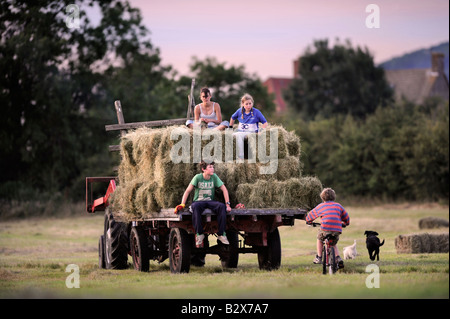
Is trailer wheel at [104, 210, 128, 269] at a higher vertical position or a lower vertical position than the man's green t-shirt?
lower

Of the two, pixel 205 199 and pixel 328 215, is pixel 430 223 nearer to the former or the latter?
pixel 328 215

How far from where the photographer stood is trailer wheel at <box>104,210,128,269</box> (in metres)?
17.8

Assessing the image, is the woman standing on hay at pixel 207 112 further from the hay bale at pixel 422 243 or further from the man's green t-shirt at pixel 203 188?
the hay bale at pixel 422 243

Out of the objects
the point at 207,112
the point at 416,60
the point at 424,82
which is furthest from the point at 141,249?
the point at 416,60

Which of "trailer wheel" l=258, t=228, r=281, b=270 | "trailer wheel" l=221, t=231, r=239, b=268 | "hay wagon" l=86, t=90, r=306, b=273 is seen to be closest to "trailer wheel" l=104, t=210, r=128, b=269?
"hay wagon" l=86, t=90, r=306, b=273

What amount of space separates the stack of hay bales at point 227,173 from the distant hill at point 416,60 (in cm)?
6577

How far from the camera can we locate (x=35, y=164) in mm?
44594

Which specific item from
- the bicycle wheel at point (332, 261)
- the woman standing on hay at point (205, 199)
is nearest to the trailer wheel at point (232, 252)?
the woman standing on hay at point (205, 199)

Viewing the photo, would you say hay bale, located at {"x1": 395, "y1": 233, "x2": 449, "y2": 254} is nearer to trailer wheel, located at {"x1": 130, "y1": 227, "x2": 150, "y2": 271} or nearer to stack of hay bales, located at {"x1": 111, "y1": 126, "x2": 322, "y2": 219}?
stack of hay bales, located at {"x1": 111, "y1": 126, "x2": 322, "y2": 219}

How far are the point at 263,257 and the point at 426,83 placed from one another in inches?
2693

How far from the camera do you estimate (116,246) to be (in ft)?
58.7

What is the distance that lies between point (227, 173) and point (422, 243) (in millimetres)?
6947

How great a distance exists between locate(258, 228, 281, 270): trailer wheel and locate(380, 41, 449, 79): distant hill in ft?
214
